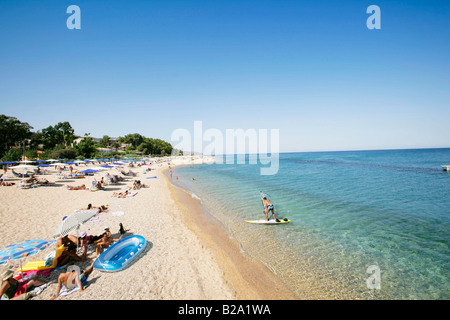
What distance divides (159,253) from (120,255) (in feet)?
5.28

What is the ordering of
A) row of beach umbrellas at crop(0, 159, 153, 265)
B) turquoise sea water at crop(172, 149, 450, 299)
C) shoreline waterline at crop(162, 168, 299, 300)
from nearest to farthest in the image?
row of beach umbrellas at crop(0, 159, 153, 265) < shoreline waterline at crop(162, 168, 299, 300) < turquoise sea water at crop(172, 149, 450, 299)

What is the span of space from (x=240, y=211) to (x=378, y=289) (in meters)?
9.68

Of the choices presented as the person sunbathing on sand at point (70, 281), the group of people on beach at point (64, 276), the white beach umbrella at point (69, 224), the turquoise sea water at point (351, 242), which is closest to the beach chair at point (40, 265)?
the group of people on beach at point (64, 276)

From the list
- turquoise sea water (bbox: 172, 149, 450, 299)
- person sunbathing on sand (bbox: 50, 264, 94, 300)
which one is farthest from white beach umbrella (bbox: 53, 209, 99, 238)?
turquoise sea water (bbox: 172, 149, 450, 299)

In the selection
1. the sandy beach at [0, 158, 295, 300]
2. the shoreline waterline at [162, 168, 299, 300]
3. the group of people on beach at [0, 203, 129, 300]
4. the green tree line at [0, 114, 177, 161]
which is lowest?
the shoreline waterline at [162, 168, 299, 300]

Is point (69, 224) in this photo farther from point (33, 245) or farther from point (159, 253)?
point (159, 253)

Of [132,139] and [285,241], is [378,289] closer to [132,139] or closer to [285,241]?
Answer: [285,241]

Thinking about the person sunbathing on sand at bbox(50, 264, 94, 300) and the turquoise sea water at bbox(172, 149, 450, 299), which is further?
the turquoise sea water at bbox(172, 149, 450, 299)

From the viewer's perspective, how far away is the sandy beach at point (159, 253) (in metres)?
5.94

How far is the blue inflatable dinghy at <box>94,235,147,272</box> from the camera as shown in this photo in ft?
21.9

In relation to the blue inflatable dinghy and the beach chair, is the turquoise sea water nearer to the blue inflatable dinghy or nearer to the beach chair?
the blue inflatable dinghy

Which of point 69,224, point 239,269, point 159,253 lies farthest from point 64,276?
point 239,269

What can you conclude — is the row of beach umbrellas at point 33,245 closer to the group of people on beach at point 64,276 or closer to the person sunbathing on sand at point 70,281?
the group of people on beach at point 64,276
